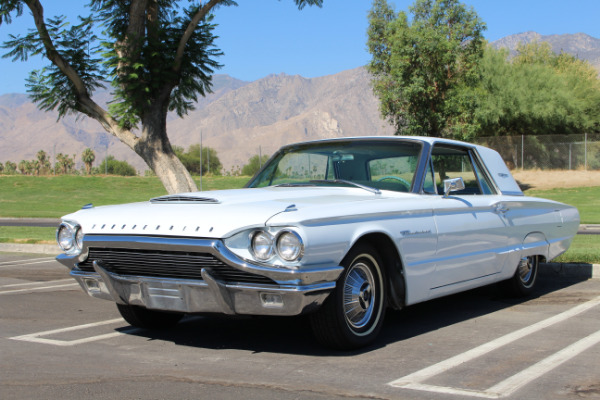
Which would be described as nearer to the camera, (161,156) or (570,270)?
(570,270)

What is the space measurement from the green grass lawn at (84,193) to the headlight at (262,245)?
20710mm

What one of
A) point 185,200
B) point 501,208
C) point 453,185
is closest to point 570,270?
point 501,208

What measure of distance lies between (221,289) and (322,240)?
28.5 inches

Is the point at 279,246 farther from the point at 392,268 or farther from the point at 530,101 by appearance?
the point at 530,101

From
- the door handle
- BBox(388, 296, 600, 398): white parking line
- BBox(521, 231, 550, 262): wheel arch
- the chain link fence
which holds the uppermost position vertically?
the chain link fence

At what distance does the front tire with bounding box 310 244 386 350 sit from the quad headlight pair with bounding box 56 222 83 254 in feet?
6.26

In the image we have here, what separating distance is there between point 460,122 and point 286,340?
3174 centimetres

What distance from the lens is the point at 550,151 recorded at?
129 feet

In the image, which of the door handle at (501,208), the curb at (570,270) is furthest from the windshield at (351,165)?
the curb at (570,270)

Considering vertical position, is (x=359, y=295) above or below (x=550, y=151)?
below

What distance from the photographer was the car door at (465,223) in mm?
5797

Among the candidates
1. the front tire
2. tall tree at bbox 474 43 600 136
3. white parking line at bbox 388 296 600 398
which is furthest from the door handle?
tall tree at bbox 474 43 600 136

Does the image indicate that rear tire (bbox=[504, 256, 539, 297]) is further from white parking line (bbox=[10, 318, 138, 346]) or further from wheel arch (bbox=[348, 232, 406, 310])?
white parking line (bbox=[10, 318, 138, 346])

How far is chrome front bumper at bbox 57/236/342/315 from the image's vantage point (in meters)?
4.48
